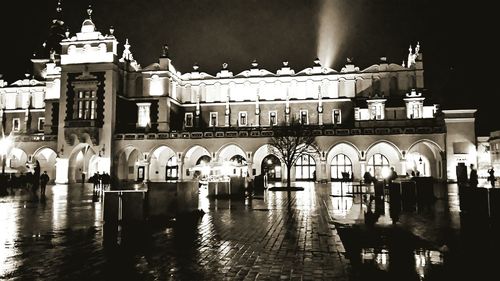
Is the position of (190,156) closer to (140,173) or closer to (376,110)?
(140,173)

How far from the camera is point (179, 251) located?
779 centimetres

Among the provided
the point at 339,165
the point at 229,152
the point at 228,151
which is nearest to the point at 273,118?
the point at 229,152

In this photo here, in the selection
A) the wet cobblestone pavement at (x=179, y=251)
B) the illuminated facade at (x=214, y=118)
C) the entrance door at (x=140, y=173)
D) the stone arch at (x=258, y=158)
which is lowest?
the wet cobblestone pavement at (x=179, y=251)

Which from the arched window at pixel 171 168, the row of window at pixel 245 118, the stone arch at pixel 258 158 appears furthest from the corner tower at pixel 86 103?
the stone arch at pixel 258 158

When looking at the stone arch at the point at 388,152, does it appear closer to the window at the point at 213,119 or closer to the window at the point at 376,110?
the window at the point at 376,110

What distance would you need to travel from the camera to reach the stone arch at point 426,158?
43.9 m

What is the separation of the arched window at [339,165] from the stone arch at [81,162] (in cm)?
2836

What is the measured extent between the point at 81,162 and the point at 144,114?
9.92 m

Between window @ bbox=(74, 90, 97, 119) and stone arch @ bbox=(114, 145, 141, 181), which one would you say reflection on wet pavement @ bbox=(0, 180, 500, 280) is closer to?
stone arch @ bbox=(114, 145, 141, 181)

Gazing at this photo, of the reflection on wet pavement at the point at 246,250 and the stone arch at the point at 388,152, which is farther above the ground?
the stone arch at the point at 388,152

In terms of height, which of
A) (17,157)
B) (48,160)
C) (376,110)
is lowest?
(48,160)

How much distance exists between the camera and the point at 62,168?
5025 cm

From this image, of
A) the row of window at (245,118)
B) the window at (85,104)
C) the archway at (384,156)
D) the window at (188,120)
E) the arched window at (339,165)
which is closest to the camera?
the archway at (384,156)

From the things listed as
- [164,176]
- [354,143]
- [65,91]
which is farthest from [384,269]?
[65,91]
